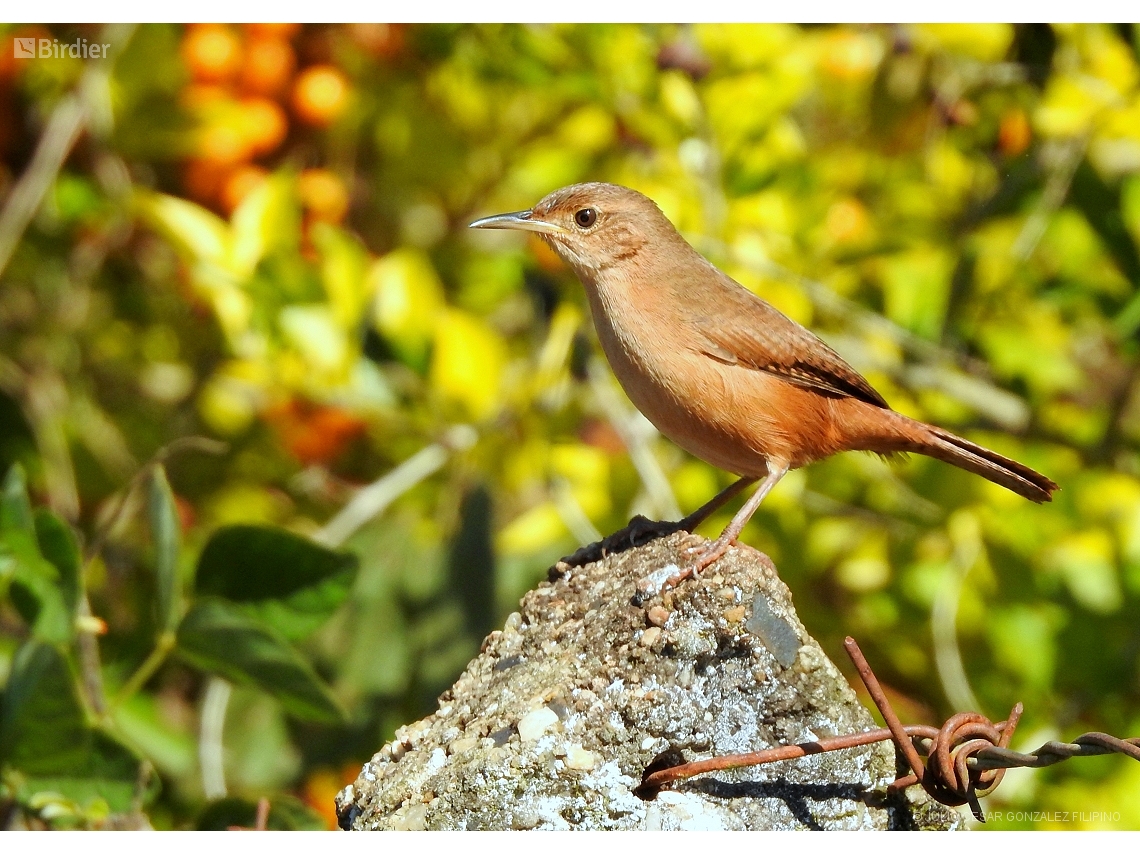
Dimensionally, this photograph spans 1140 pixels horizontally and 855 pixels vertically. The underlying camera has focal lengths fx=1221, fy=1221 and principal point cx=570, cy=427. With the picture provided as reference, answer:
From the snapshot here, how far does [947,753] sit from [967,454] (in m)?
1.66

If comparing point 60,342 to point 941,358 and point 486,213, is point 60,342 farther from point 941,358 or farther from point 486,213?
point 941,358

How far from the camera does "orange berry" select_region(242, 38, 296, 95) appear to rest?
5375 millimetres

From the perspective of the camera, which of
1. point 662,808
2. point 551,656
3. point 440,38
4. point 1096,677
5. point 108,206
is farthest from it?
point 108,206

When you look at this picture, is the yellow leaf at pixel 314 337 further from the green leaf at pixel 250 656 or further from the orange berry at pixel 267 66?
the green leaf at pixel 250 656

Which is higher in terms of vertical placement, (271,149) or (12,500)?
(271,149)

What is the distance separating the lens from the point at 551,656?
2.47 meters

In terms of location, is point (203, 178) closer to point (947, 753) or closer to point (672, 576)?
point (672, 576)

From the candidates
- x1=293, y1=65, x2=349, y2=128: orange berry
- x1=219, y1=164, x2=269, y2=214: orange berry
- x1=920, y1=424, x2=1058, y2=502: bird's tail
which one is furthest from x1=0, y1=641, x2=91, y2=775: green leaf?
x1=293, y1=65, x2=349, y2=128: orange berry

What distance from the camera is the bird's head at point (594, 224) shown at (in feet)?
12.7

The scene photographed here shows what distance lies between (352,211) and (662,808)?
4384 millimetres

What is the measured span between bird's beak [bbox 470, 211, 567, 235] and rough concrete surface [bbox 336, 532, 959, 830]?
1.89 m

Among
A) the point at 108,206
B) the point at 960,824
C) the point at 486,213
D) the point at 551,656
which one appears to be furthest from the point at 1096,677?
the point at 108,206

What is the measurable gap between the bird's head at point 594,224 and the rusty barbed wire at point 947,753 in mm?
1982

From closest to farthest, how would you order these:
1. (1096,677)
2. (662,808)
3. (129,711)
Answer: (662,808), (1096,677), (129,711)
